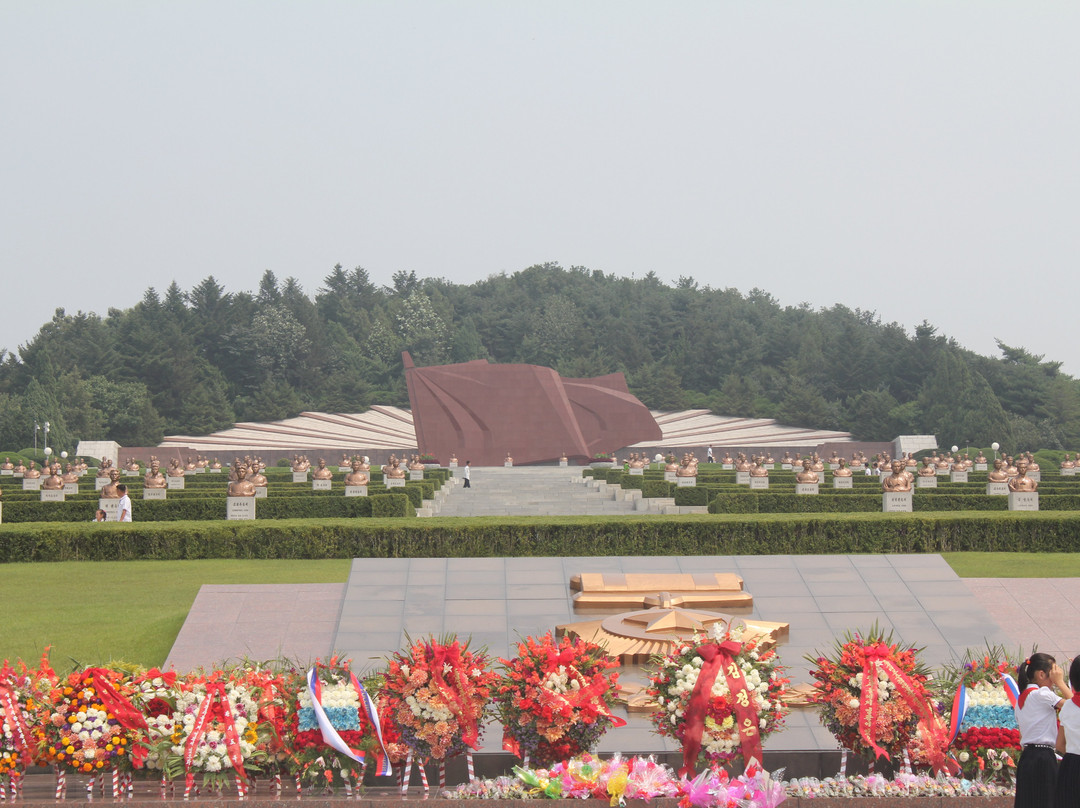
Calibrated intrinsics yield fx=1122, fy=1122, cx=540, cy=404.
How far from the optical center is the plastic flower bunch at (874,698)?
469 cm

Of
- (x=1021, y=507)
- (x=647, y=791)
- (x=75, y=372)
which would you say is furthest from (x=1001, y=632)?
(x=75, y=372)

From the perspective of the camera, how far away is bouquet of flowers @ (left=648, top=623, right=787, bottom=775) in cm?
453

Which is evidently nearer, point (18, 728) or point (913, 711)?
point (18, 728)

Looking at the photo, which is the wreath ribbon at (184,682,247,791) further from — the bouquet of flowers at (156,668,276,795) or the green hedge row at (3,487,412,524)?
the green hedge row at (3,487,412,524)

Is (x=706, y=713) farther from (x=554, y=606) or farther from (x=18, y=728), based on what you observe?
(x=554, y=606)

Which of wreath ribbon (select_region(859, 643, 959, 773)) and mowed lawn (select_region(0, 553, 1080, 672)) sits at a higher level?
wreath ribbon (select_region(859, 643, 959, 773))

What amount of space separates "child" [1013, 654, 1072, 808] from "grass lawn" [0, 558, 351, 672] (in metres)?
4.77

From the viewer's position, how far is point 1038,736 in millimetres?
4078

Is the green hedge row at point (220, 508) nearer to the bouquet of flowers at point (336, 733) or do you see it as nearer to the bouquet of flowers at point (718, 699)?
the bouquet of flowers at point (336, 733)

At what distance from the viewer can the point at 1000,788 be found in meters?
4.56

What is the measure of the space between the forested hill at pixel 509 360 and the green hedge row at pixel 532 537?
33778 mm

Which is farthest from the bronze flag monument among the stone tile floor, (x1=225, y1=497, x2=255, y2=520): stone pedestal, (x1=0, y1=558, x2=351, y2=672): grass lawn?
the stone tile floor

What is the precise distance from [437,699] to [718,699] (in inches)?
44.9

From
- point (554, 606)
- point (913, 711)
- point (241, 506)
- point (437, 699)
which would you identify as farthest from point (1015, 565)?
point (241, 506)
